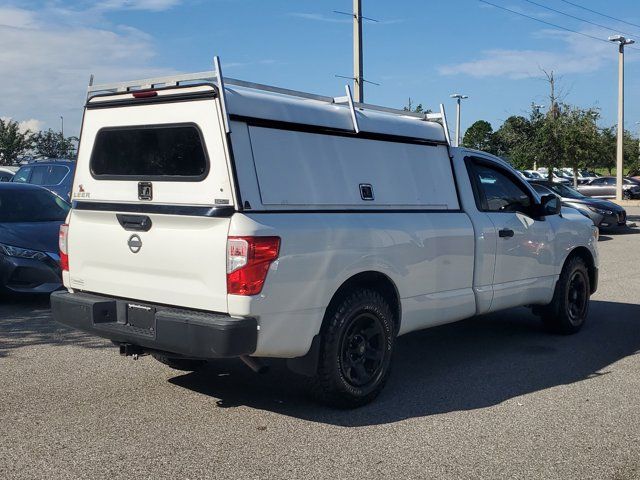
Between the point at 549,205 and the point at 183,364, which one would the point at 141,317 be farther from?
the point at 549,205

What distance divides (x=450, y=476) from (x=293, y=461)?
0.90 m

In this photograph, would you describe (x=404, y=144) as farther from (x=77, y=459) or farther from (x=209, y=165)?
(x=77, y=459)

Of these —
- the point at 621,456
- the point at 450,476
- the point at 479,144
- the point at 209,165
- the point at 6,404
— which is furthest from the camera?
the point at 479,144

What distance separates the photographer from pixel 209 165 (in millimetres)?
4824

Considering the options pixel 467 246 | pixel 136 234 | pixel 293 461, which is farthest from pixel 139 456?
pixel 467 246

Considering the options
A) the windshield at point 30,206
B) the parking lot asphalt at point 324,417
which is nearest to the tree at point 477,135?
the windshield at point 30,206

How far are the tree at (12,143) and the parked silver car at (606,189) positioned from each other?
32392 mm

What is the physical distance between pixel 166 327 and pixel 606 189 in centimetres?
4151

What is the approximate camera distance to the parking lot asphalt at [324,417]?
4.33 meters

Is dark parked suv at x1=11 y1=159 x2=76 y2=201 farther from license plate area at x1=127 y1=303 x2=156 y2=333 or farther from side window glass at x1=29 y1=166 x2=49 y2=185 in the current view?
license plate area at x1=127 y1=303 x2=156 y2=333

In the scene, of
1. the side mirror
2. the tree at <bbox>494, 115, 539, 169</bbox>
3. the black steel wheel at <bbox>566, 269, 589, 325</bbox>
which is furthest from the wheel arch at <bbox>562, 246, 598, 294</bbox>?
the tree at <bbox>494, 115, 539, 169</bbox>

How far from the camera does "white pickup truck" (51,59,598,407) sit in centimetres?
470

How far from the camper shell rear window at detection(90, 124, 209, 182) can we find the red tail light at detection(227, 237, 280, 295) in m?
0.58

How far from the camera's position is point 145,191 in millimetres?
5195
